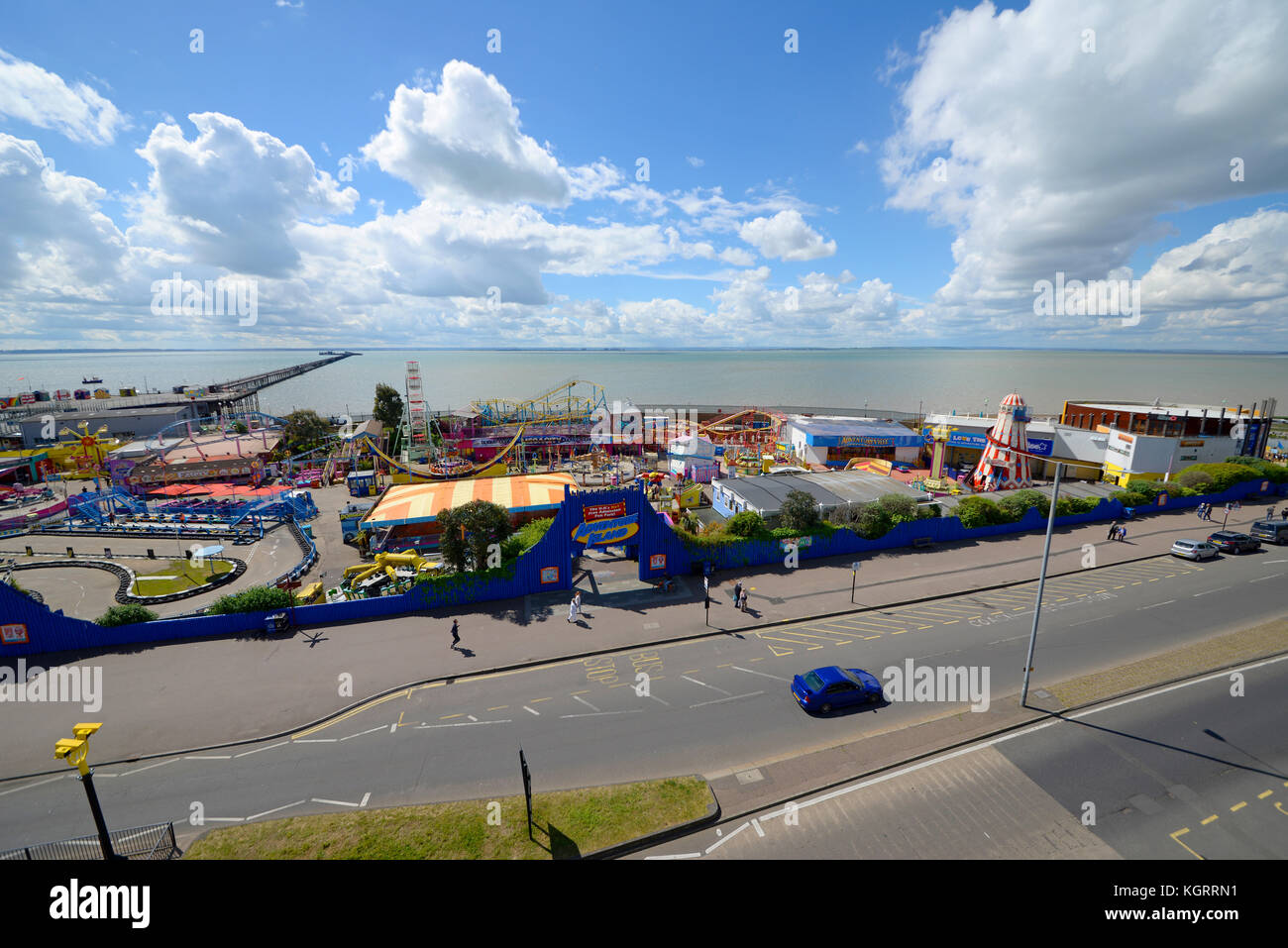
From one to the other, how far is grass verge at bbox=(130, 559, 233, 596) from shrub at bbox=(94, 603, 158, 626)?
505 cm

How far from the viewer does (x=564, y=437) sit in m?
61.6

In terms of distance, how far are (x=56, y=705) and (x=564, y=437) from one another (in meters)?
47.3

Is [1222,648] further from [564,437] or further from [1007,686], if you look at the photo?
[564,437]

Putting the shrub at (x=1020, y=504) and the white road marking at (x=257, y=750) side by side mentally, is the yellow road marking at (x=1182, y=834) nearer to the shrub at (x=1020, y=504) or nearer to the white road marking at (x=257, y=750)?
the white road marking at (x=257, y=750)

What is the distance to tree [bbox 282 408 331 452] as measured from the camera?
193 feet

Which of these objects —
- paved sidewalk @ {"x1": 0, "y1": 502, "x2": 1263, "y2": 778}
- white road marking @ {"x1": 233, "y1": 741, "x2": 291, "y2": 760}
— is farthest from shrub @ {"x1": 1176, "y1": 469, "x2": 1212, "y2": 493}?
white road marking @ {"x1": 233, "y1": 741, "x2": 291, "y2": 760}

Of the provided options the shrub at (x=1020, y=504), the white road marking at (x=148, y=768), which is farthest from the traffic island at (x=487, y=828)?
the shrub at (x=1020, y=504)

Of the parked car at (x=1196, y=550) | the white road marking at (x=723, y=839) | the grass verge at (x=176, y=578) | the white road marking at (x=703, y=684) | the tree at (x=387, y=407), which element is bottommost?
the white road marking at (x=723, y=839)

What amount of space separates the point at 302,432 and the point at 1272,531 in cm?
8212

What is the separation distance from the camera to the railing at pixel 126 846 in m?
10.2

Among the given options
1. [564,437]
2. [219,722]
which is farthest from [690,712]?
[564,437]

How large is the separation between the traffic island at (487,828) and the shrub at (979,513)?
26526mm

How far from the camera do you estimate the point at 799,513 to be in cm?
2823

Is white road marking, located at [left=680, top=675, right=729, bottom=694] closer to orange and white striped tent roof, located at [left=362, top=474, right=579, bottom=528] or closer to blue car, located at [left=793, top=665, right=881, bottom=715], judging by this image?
blue car, located at [left=793, top=665, right=881, bottom=715]
